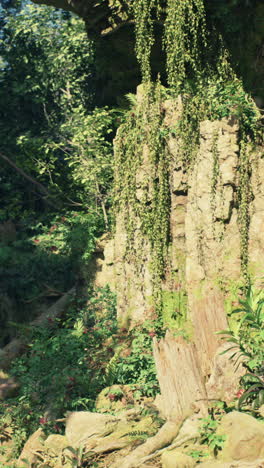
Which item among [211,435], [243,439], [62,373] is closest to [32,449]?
[62,373]

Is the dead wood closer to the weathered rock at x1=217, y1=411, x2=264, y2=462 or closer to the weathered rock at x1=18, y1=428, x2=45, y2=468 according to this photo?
the weathered rock at x1=18, y1=428, x2=45, y2=468

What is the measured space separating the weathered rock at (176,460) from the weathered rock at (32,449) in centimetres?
276

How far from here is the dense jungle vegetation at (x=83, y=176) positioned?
10.5 meters

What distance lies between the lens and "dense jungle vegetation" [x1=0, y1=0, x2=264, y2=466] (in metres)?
10.5

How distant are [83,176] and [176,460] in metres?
9.78

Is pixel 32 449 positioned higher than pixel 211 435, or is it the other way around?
pixel 211 435

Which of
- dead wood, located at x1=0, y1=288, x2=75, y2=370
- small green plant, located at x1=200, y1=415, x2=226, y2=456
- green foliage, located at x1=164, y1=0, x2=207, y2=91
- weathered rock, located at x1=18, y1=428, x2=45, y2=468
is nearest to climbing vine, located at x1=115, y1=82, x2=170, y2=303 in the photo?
green foliage, located at x1=164, y1=0, x2=207, y2=91

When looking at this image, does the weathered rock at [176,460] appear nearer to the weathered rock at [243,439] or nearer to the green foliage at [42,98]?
the weathered rock at [243,439]

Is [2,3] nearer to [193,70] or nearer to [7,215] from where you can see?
[7,215]

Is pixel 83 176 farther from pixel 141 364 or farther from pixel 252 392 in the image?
pixel 252 392

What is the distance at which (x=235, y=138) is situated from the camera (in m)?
10.3

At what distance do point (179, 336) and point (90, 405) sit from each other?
1.93 m

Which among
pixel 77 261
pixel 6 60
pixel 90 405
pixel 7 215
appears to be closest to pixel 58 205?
pixel 7 215

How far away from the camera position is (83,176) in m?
15.6
